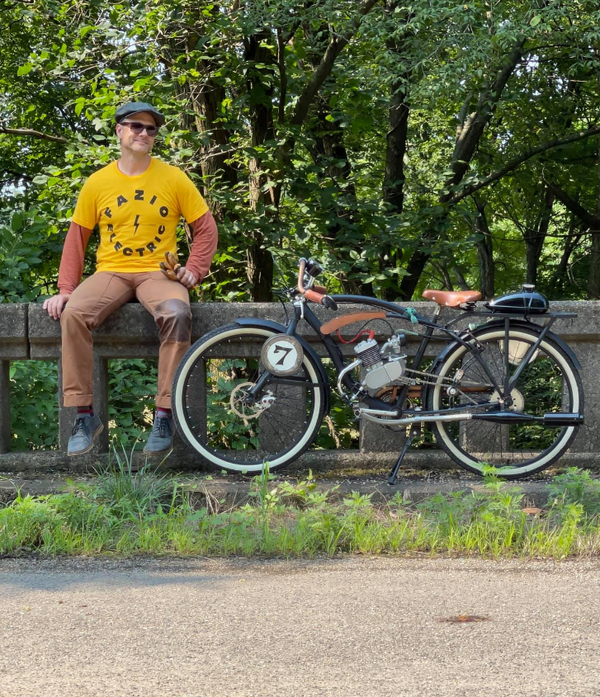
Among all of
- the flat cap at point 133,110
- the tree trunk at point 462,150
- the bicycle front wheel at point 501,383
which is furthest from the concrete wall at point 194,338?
the tree trunk at point 462,150

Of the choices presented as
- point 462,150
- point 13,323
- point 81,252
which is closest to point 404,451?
point 81,252

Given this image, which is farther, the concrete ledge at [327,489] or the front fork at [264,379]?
the front fork at [264,379]

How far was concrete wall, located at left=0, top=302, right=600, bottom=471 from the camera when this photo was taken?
482 cm

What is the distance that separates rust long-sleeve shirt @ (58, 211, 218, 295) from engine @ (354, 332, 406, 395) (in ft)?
3.24

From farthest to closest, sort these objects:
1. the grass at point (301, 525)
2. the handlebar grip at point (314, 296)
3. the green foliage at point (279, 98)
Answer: the green foliage at point (279, 98)
the handlebar grip at point (314, 296)
the grass at point (301, 525)

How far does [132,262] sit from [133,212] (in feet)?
0.85

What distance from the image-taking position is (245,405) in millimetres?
4645

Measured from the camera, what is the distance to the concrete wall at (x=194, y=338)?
15.8ft

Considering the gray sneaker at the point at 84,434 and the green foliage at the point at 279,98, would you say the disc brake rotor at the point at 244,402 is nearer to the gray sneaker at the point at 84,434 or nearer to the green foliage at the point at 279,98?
the gray sneaker at the point at 84,434

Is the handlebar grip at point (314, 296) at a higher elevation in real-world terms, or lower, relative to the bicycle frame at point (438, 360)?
higher

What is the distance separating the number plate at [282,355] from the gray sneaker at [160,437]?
58 centimetres

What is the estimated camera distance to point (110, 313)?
4742 mm

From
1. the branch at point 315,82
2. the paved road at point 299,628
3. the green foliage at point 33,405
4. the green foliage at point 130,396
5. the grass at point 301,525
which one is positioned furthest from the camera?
the branch at point 315,82

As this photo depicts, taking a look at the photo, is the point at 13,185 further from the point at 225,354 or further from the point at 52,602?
→ the point at 52,602
